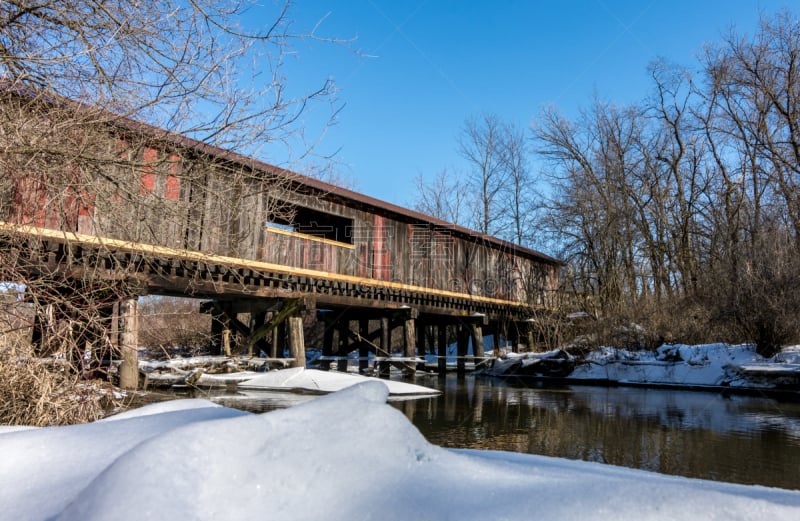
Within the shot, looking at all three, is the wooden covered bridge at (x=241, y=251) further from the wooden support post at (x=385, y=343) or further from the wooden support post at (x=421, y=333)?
the wooden support post at (x=421, y=333)

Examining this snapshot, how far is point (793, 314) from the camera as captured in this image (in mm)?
10734

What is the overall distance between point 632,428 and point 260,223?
279 inches

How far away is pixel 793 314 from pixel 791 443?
6.70 m

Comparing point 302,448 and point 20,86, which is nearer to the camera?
point 302,448

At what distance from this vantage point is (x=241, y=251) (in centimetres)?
1073

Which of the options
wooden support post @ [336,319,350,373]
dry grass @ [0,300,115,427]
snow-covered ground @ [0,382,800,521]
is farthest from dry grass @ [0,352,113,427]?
wooden support post @ [336,319,350,373]

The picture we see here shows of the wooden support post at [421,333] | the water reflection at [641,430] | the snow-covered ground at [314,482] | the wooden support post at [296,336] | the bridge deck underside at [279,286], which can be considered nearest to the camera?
the snow-covered ground at [314,482]

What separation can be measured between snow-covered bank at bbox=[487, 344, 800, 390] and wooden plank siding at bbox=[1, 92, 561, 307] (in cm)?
366

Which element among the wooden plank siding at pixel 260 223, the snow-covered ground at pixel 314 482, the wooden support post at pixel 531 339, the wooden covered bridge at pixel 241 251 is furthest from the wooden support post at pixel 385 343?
the snow-covered ground at pixel 314 482

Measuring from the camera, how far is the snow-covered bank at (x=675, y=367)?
10547 millimetres

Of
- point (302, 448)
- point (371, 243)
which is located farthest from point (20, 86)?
point (371, 243)

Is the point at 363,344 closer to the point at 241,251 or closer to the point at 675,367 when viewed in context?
the point at 241,251

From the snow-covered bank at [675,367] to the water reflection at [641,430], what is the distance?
38.1 inches

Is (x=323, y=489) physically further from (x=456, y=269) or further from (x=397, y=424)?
(x=456, y=269)
